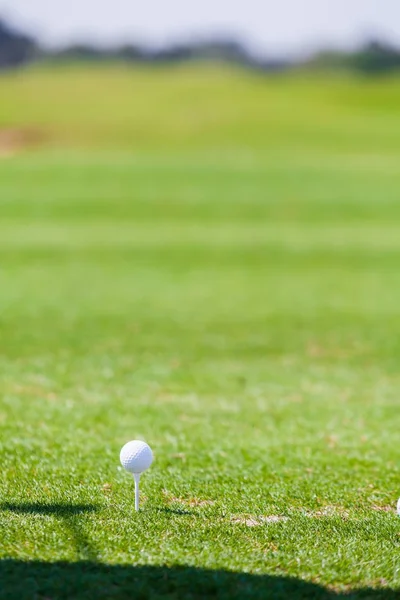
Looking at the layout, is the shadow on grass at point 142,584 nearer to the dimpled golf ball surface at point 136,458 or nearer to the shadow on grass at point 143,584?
the shadow on grass at point 143,584

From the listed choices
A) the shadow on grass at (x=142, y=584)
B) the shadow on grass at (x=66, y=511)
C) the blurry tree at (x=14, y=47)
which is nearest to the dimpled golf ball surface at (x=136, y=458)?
the shadow on grass at (x=66, y=511)

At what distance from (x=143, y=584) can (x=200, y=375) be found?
8.41 metres

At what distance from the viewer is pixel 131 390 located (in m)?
12.9

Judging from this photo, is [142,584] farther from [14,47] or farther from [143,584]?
[14,47]

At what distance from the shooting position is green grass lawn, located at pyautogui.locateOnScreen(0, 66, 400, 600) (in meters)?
6.20

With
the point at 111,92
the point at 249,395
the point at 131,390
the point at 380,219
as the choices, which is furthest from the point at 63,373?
the point at 111,92

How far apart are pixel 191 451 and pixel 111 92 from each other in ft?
212

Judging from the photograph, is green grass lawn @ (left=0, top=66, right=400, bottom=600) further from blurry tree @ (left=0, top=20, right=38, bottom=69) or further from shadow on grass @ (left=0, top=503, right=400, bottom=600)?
blurry tree @ (left=0, top=20, right=38, bottom=69)

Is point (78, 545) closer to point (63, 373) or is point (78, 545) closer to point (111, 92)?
point (63, 373)

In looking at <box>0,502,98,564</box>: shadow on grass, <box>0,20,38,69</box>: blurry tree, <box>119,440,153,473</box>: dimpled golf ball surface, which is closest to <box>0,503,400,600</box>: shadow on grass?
<box>0,502,98,564</box>: shadow on grass

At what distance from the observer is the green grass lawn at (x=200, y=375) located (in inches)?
244

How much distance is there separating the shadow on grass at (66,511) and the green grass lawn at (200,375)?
0.09ft

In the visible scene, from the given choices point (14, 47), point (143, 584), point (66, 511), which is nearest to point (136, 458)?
point (66, 511)

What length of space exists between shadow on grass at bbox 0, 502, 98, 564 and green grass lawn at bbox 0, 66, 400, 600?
3 cm
